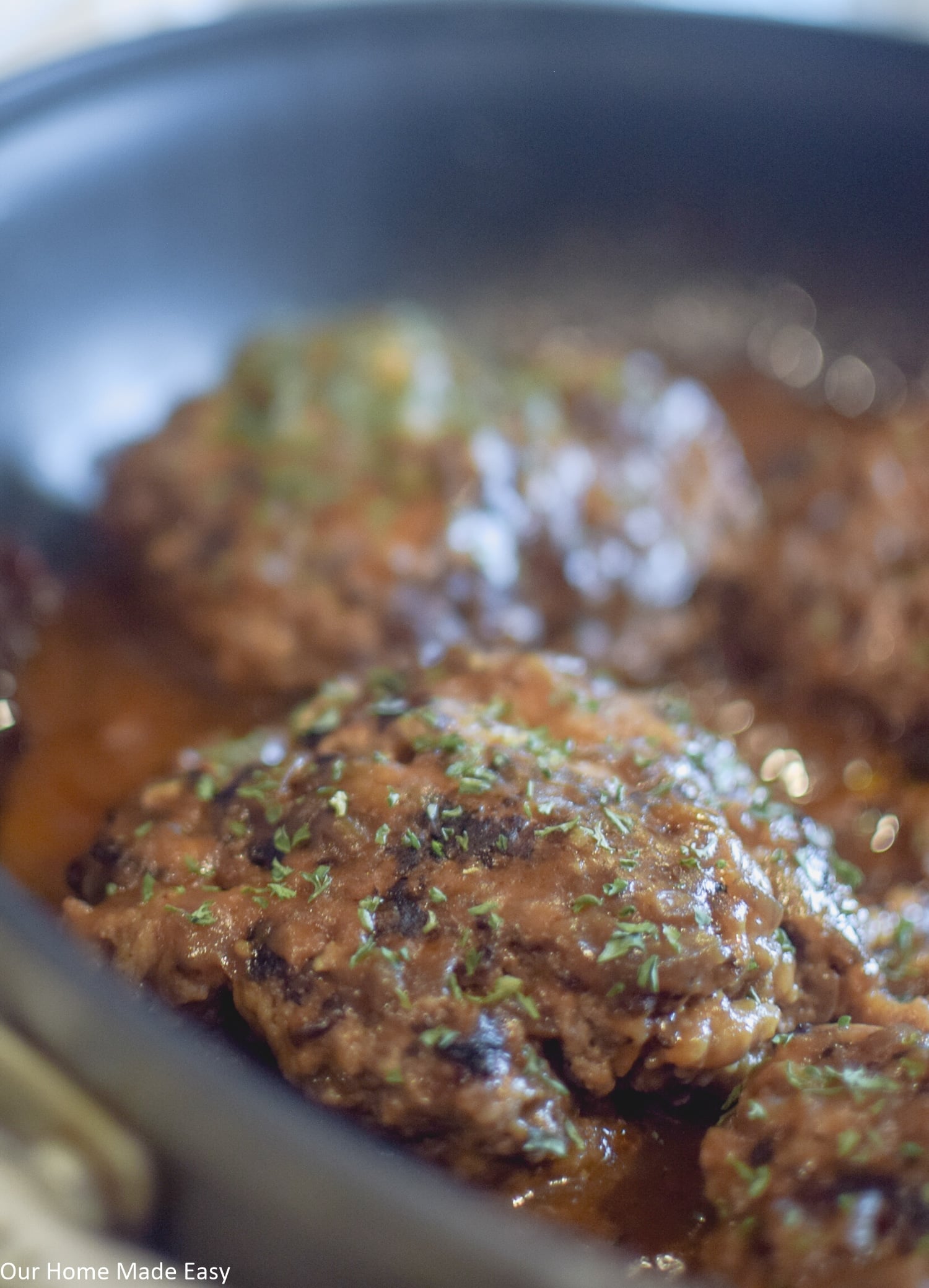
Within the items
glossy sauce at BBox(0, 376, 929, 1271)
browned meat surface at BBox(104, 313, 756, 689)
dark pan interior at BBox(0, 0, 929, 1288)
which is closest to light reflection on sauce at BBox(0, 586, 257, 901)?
glossy sauce at BBox(0, 376, 929, 1271)

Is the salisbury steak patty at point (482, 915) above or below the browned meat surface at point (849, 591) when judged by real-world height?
below

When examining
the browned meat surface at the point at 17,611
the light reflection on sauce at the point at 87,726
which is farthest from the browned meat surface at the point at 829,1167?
the browned meat surface at the point at 17,611

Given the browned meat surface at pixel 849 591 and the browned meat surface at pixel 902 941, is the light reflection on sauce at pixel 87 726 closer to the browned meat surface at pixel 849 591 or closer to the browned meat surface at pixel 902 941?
the browned meat surface at pixel 849 591

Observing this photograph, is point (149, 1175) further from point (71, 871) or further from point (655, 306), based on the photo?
point (655, 306)

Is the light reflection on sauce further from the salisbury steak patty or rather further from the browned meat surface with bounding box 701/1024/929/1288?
the browned meat surface with bounding box 701/1024/929/1288


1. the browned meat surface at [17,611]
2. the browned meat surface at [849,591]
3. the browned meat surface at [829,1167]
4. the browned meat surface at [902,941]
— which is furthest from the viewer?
the browned meat surface at [849,591]

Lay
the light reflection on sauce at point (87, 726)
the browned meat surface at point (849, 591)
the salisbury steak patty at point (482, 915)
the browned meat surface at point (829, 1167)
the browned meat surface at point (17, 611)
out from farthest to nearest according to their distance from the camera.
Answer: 1. the browned meat surface at point (849, 591)
2. the browned meat surface at point (17, 611)
3. the light reflection on sauce at point (87, 726)
4. the salisbury steak patty at point (482, 915)
5. the browned meat surface at point (829, 1167)
